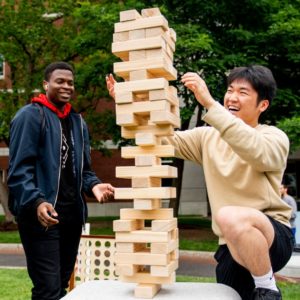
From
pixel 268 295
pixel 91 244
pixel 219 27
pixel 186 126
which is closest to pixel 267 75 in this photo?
pixel 268 295

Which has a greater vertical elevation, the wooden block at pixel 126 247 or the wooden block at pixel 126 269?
the wooden block at pixel 126 247

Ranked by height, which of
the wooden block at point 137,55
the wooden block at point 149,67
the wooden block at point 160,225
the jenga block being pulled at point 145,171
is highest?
the wooden block at point 137,55

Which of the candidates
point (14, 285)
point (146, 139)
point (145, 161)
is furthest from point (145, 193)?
point (14, 285)

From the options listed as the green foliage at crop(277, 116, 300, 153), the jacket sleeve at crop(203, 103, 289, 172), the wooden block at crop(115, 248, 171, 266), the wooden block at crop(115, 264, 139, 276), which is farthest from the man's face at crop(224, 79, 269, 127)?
the green foliage at crop(277, 116, 300, 153)

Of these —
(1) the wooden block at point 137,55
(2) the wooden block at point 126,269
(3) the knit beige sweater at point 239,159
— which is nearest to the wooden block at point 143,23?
(1) the wooden block at point 137,55

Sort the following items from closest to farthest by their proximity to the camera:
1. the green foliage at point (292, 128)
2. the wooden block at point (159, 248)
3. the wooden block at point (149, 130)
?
the wooden block at point (159, 248), the wooden block at point (149, 130), the green foliage at point (292, 128)

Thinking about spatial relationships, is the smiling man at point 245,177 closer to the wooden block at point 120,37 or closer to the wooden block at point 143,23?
the wooden block at point 143,23

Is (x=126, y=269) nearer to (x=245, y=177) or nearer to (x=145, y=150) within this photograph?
(x=145, y=150)

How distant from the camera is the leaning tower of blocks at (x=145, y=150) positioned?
2.73m

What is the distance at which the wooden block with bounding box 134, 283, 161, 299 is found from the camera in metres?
2.73

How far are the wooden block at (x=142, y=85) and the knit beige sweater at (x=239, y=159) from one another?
1.09 ft

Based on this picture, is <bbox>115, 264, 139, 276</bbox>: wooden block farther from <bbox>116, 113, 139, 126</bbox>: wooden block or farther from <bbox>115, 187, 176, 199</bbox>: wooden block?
<bbox>116, 113, 139, 126</bbox>: wooden block

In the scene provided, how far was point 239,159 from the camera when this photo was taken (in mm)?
2803

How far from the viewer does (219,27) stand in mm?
12531
